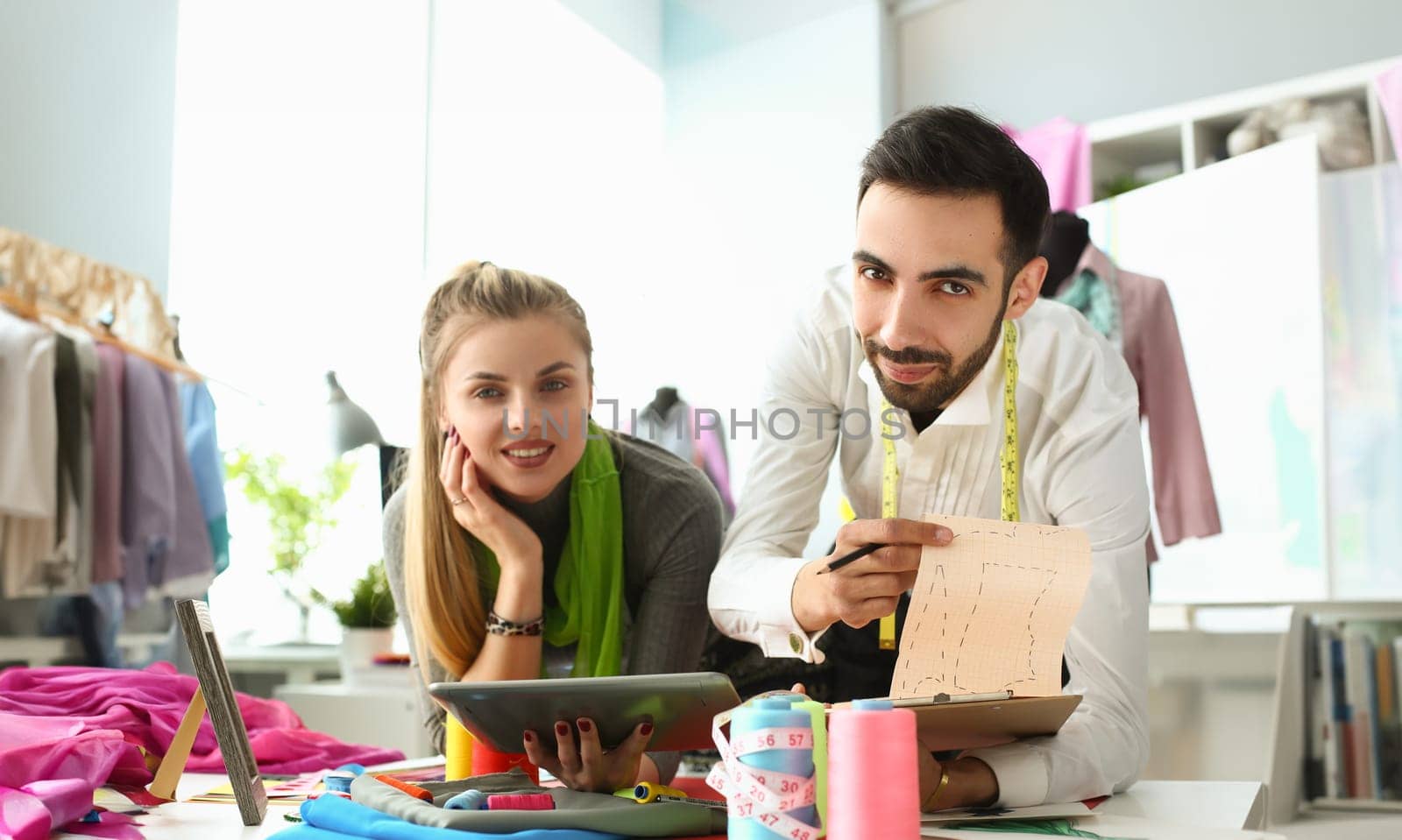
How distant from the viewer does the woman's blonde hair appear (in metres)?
1.56

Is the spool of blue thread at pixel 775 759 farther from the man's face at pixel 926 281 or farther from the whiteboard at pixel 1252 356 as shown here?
the whiteboard at pixel 1252 356

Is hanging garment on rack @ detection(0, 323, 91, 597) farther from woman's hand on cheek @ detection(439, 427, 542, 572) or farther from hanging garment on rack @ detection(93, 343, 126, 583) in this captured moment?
woman's hand on cheek @ detection(439, 427, 542, 572)

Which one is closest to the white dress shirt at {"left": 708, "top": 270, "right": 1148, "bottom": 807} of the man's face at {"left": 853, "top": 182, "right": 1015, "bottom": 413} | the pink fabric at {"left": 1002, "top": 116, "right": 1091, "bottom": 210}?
the man's face at {"left": 853, "top": 182, "right": 1015, "bottom": 413}

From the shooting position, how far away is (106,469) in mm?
3064

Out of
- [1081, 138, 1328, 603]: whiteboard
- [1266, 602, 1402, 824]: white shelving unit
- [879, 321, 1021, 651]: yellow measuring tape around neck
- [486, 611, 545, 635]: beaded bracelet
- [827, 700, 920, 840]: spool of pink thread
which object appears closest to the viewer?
[827, 700, 920, 840]: spool of pink thread

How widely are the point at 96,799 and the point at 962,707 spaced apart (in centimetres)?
81

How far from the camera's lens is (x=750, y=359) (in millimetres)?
4539

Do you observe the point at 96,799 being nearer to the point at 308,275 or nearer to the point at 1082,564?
the point at 1082,564

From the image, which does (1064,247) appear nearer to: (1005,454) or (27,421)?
(1005,454)

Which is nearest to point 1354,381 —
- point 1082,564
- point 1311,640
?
point 1311,640

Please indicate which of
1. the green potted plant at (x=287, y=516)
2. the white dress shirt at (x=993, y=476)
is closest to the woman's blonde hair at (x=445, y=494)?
the white dress shirt at (x=993, y=476)

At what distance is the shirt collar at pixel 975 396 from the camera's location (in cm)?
141

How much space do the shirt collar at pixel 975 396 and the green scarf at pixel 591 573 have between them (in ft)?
1.37

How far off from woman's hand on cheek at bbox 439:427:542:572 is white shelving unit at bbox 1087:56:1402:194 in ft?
9.10
